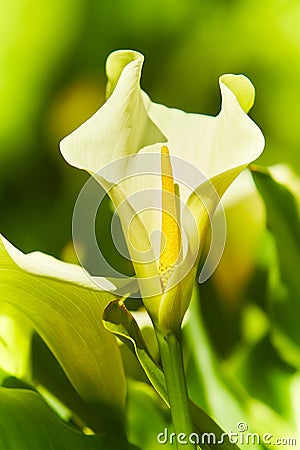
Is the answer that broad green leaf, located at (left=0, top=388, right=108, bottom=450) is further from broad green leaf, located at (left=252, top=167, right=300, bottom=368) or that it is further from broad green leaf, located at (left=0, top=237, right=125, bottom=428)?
broad green leaf, located at (left=252, top=167, right=300, bottom=368)

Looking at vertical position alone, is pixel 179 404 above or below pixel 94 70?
below

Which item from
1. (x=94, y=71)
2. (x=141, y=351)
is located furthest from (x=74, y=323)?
(x=94, y=71)

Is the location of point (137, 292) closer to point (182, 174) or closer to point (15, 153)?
point (182, 174)

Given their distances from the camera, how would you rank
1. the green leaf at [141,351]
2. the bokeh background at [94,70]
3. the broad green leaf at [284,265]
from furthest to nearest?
the bokeh background at [94,70] < the broad green leaf at [284,265] < the green leaf at [141,351]

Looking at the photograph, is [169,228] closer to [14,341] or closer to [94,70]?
[14,341]

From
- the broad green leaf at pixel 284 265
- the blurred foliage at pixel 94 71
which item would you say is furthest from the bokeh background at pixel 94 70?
the broad green leaf at pixel 284 265

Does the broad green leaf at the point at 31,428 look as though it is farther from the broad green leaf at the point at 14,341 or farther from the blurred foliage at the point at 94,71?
the blurred foliage at the point at 94,71
